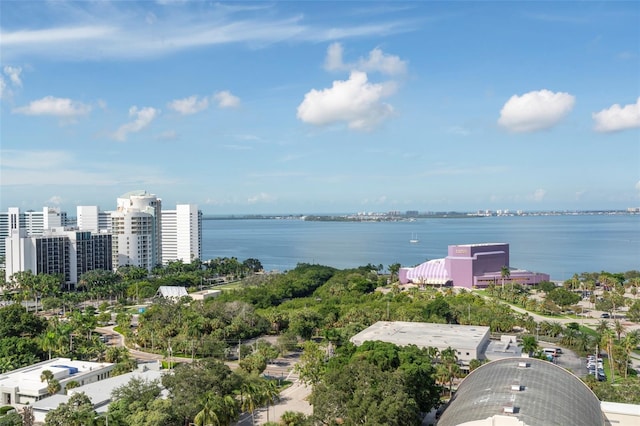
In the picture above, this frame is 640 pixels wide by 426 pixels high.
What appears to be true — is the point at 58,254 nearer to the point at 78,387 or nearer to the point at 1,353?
the point at 1,353

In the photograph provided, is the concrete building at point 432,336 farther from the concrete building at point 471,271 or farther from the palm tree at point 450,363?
the concrete building at point 471,271

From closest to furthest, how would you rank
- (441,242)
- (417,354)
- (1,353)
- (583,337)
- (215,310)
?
(417,354), (1,353), (583,337), (215,310), (441,242)

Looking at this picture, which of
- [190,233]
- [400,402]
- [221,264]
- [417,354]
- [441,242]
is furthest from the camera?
[441,242]

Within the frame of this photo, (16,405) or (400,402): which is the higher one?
(400,402)

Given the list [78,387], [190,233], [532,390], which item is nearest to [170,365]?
[78,387]

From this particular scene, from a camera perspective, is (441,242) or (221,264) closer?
(221,264)

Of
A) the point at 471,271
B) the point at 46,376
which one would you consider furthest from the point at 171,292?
the point at 471,271
